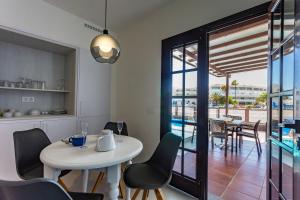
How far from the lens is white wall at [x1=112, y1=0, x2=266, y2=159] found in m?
2.17

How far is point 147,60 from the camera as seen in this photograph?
2.87 metres

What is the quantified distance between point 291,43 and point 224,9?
101 centimetres

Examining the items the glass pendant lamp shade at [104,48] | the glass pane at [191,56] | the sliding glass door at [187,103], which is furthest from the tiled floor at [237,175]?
the glass pendant lamp shade at [104,48]

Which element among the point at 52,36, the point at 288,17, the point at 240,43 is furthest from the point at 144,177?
the point at 240,43

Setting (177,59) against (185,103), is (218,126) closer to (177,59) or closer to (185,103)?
(185,103)

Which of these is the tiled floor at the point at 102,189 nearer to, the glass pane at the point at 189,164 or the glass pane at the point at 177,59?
the glass pane at the point at 189,164

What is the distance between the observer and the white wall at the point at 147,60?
85.3 inches

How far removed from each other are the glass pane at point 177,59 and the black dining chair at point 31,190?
206cm

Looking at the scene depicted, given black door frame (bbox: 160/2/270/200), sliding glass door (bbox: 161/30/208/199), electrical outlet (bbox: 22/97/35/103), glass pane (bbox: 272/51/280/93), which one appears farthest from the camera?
electrical outlet (bbox: 22/97/35/103)

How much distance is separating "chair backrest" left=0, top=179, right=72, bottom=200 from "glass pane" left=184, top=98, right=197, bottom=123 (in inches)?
70.0

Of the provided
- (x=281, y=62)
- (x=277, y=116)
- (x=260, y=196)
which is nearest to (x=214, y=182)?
(x=260, y=196)

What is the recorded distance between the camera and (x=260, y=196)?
2.18 metres

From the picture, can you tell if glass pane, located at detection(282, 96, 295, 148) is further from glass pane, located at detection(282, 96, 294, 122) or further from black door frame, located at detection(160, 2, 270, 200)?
black door frame, located at detection(160, 2, 270, 200)

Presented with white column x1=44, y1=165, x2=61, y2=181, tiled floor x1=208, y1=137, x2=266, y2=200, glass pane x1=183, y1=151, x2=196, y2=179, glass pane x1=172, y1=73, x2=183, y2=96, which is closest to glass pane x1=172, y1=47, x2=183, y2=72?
glass pane x1=172, y1=73, x2=183, y2=96
